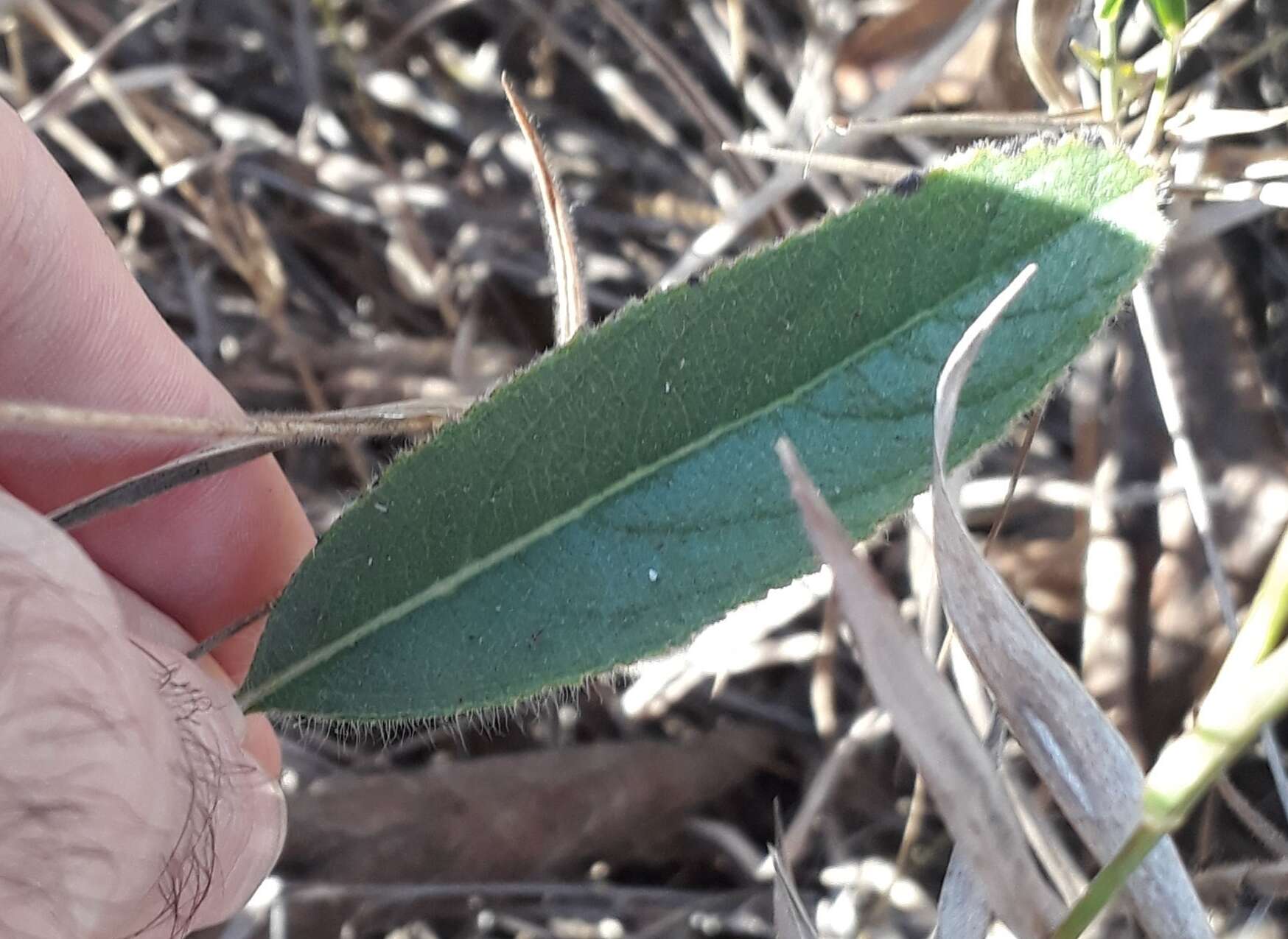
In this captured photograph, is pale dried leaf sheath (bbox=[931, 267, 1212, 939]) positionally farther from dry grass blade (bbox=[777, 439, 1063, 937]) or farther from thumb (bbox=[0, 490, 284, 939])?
thumb (bbox=[0, 490, 284, 939])

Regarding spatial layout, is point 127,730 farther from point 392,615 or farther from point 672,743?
point 672,743

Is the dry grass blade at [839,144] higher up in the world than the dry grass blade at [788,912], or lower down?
higher up

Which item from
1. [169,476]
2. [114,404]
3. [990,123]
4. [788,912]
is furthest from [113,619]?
[990,123]

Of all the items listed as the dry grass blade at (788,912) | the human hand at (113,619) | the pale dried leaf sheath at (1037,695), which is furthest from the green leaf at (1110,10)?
the human hand at (113,619)

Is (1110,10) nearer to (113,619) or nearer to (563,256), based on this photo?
(563,256)

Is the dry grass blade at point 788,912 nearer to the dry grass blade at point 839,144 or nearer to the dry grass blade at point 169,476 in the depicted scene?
the dry grass blade at point 169,476
